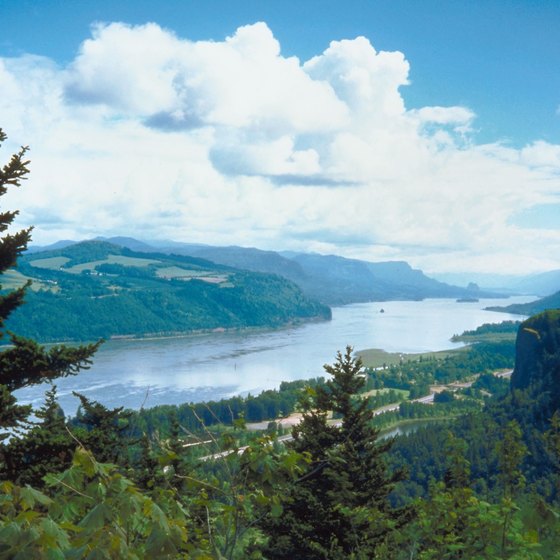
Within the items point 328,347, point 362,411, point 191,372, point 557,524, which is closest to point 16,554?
point 557,524

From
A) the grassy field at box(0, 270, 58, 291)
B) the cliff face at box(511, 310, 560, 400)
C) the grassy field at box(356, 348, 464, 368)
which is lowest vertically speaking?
the grassy field at box(356, 348, 464, 368)

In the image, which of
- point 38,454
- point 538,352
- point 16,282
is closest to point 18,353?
point 38,454

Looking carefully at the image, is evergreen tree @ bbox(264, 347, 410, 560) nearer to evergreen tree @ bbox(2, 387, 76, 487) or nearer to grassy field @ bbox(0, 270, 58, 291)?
evergreen tree @ bbox(2, 387, 76, 487)

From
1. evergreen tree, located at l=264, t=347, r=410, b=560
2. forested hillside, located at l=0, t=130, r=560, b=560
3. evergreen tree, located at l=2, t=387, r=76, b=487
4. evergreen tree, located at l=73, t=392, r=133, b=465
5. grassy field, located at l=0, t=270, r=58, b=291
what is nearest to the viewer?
forested hillside, located at l=0, t=130, r=560, b=560

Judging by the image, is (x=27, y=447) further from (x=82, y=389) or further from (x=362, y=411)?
(x=82, y=389)

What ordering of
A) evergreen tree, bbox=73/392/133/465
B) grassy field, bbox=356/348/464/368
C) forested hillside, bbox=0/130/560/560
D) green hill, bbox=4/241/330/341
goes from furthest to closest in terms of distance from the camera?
green hill, bbox=4/241/330/341 → grassy field, bbox=356/348/464/368 → evergreen tree, bbox=73/392/133/465 → forested hillside, bbox=0/130/560/560

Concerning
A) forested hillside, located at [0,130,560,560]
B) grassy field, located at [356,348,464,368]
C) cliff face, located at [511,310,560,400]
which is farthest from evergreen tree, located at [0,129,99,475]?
grassy field, located at [356,348,464,368]
